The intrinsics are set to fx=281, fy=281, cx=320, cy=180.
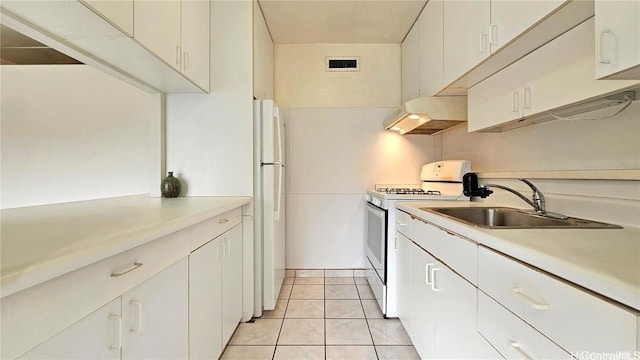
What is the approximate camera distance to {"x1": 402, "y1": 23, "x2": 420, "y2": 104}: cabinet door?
2.70 m

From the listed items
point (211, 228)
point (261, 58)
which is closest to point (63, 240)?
point (211, 228)

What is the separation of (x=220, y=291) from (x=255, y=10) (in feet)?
7.06

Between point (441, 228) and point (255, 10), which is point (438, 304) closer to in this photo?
point (441, 228)

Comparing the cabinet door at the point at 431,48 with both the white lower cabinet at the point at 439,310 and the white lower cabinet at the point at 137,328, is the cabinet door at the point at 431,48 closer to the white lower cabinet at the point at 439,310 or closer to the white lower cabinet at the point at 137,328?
the white lower cabinet at the point at 439,310

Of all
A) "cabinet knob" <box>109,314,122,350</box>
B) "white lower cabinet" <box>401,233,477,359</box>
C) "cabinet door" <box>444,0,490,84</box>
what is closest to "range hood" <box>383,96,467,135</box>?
"cabinet door" <box>444,0,490,84</box>

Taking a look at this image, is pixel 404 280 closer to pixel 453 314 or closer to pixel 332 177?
pixel 453 314

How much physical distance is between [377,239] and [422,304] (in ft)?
2.76

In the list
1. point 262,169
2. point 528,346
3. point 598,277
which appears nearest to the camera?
point 598,277

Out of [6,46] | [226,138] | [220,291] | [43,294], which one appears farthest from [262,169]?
[6,46]

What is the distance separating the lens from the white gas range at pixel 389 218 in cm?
215

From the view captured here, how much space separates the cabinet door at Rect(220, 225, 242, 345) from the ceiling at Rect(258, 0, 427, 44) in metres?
2.02

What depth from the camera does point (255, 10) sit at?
231 cm

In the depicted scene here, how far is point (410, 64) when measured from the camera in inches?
114

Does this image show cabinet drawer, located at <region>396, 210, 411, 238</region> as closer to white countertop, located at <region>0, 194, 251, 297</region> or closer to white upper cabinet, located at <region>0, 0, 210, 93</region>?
white countertop, located at <region>0, 194, 251, 297</region>
